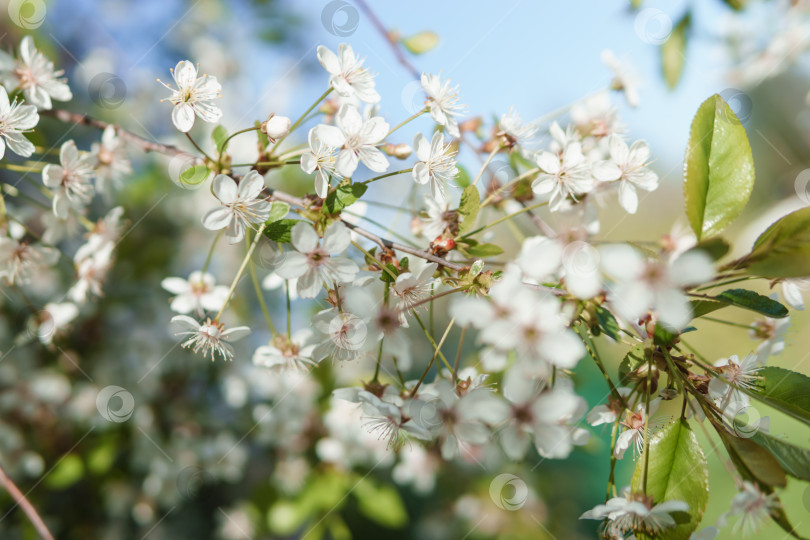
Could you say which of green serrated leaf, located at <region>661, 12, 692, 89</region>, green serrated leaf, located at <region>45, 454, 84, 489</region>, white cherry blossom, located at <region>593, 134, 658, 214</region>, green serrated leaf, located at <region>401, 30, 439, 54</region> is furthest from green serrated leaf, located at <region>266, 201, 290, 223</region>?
green serrated leaf, located at <region>45, 454, 84, 489</region>

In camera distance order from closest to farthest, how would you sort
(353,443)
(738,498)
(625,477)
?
(738,498)
(353,443)
(625,477)

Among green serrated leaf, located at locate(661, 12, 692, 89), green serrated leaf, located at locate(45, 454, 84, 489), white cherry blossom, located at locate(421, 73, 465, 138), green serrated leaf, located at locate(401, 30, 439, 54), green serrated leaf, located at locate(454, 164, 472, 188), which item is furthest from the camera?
green serrated leaf, located at locate(45, 454, 84, 489)

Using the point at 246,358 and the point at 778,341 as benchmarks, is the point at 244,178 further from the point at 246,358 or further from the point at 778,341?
the point at 246,358

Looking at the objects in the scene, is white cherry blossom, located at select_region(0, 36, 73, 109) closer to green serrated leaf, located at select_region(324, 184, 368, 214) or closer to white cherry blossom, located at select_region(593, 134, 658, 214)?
green serrated leaf, located at select_region(324, 184, 368, 214)

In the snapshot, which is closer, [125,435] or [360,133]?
[360,133]

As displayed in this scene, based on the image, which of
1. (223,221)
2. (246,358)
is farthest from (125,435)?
(223,221)

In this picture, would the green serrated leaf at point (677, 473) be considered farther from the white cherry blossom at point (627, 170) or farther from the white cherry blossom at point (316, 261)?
the white cherry blossom at point (316, 261)
